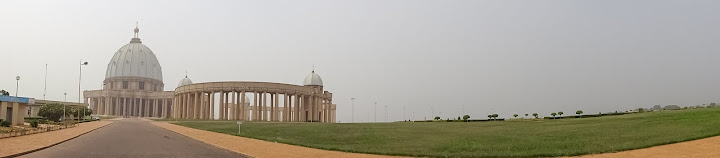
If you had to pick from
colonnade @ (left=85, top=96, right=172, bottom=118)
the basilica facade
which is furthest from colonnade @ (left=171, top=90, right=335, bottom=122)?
colonnade @ (left=85, top=96, right=172, bottom=118)

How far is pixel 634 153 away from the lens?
22.3 m

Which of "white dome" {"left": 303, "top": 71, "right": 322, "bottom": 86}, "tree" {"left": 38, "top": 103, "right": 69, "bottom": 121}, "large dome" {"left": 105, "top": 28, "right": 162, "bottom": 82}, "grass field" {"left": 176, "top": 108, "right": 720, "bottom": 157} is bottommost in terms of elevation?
"grass field" {"left": 176, "top": 108, "right": 720, "bottom": 157}

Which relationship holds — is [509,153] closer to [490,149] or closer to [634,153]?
[490,149]

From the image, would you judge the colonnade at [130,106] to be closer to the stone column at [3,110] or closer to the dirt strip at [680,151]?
the stone column at [3,110]

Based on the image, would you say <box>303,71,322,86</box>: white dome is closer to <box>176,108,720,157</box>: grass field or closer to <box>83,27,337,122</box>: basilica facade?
<box>83,27,337,122</box>: basilica facade

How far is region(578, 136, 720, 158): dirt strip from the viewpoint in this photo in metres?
21.1

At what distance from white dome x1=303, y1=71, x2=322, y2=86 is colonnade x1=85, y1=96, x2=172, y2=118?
59.4m

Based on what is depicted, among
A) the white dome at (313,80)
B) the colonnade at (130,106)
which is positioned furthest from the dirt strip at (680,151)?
the colonnade at (130,106)

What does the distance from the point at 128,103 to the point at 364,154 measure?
14377 centimetres

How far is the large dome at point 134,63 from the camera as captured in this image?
156 m

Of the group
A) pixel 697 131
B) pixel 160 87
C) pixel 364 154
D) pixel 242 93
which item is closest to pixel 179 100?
pixel 242 93

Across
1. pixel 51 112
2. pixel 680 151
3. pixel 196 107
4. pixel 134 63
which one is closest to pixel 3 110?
pixel 51 112

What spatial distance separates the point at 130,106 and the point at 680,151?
15304 cm

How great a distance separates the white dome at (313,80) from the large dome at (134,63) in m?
70.5
